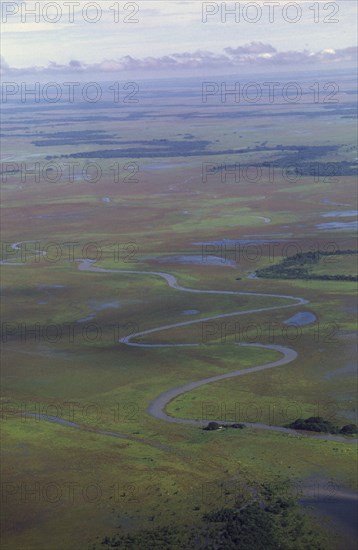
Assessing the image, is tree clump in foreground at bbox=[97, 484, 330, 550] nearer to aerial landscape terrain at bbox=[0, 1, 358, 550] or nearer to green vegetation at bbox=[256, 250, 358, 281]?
aerial landscape terrain at bbox=[0, 1, 358, 550]

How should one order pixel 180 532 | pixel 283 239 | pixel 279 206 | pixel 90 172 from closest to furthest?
pixel 180 532
pixel 283 239
pixel 279 206
pixel 90 172

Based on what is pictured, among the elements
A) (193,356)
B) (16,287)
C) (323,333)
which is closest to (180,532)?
(193,356)

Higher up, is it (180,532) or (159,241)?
(159,241)

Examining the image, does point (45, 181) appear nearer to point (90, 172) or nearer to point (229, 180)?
point (90, 172)

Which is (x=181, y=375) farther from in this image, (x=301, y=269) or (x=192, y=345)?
(x=301, y=269)

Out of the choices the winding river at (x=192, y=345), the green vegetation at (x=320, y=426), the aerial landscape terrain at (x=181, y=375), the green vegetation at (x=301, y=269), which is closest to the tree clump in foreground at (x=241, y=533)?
the aerial landscape terrain at (x=181, y=375)

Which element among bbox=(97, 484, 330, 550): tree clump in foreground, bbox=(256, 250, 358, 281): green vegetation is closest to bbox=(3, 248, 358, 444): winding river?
bbox=(256, 250, 358, 281): green vegetation

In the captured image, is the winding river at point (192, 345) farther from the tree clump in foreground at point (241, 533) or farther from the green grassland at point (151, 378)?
the tree clump in foreground at point (241, 533)
